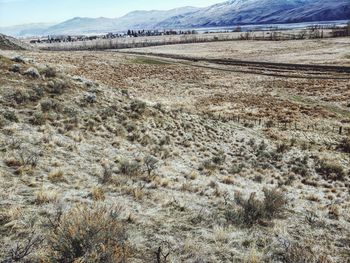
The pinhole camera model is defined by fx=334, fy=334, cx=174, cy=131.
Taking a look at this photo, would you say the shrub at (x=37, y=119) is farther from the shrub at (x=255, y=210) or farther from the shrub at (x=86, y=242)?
the shrub at (x=255, y=210)

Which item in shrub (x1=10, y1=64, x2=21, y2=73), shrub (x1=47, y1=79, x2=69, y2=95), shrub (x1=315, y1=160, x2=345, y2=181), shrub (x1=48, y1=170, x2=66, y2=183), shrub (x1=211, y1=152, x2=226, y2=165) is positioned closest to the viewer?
shrub (x1=48, y1=170, x2=66, y2=183)

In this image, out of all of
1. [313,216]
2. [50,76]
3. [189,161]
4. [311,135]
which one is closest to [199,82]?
[311,135]

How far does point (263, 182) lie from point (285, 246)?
31.2 ft

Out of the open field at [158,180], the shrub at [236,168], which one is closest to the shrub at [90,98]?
the open field at [158,180]

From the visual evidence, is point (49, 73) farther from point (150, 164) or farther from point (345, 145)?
point (345, 145)

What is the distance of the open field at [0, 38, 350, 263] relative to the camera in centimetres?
808

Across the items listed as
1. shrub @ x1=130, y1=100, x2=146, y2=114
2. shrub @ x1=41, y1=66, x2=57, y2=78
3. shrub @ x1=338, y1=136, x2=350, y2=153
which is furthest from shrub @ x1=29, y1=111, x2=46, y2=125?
shrub @ x1=338, y1=136, x2=350, y2=153

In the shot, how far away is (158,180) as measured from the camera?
13.6m

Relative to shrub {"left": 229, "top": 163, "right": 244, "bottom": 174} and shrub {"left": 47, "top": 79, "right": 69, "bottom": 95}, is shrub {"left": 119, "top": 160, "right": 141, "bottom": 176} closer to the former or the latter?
shrub {"left": 229, "top": 163, "right": 244, "bottom": 174}

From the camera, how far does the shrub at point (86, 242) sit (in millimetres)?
6855

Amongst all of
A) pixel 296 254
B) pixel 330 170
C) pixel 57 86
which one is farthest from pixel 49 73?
pixel 296 254

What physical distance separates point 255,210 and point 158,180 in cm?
440

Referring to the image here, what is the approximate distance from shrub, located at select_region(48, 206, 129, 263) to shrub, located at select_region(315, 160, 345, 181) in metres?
16.9

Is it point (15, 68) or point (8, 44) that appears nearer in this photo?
point (15, 68)
